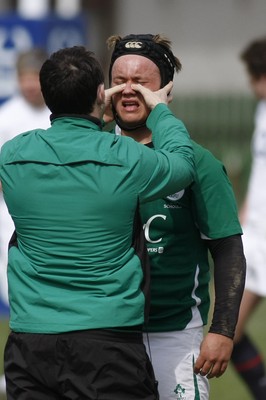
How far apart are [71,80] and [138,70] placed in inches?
25.5

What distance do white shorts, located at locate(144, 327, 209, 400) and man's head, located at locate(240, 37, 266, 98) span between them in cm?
311

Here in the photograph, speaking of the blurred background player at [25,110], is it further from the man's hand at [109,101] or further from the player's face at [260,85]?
the man's hand at [109,101]

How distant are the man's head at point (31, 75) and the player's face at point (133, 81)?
182 inches

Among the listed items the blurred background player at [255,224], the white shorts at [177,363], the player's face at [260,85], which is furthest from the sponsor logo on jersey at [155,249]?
the player's face at [260,85]

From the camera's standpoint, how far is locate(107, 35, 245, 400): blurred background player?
4.59 metres

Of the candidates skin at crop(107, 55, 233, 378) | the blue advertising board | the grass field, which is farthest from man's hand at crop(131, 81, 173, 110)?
the blue advertising board

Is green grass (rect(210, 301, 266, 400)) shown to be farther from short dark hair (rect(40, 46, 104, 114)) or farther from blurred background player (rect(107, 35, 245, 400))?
short dark hair (rect(40, 46, 104, 114))

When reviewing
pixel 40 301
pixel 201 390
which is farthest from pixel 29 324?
pixel 201 390

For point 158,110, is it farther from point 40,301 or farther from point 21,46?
point 21,46

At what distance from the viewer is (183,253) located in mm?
4797

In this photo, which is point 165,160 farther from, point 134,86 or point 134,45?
point 134,45

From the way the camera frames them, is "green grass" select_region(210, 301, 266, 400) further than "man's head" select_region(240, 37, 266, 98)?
Yes

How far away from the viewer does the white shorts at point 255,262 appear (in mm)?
7672

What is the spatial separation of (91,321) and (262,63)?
377cm
